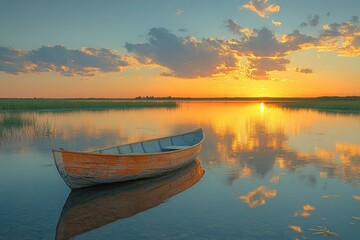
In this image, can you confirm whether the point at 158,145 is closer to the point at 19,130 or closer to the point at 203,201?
the point at 203,201

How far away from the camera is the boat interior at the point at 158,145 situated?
13408 millimetres

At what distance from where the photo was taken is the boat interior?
1341 cm

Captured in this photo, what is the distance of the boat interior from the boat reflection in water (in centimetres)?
187

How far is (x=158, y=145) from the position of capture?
1611 cm

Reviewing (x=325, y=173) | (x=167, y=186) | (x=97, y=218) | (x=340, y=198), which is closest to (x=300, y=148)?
(x=325, y=173)

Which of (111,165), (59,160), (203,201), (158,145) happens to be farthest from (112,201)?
(158,145)

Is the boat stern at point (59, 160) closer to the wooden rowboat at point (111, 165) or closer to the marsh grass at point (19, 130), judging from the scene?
the wooden rowboat at point (111, 165)

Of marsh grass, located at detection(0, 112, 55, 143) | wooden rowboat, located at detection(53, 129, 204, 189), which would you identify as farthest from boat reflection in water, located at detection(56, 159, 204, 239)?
marsh grass, located at detection(0, 112, 55, 143)

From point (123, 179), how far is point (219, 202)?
3526 mm

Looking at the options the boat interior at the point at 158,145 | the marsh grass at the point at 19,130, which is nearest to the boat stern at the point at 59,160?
the boat interior at the point at 158,145

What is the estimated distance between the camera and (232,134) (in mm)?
26516

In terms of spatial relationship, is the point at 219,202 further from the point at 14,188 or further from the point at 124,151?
the point at 14,188

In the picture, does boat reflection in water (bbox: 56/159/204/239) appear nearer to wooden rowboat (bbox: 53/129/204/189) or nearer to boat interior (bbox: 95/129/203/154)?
wooden rowboat (bbox: 53/129/204/189)

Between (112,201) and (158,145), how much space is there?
6.37 metres
